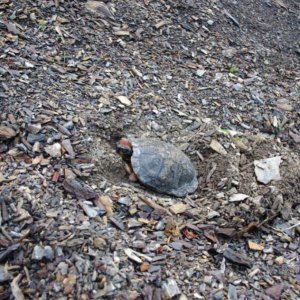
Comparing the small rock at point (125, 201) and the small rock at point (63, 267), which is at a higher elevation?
the small rock at point (63, 267)

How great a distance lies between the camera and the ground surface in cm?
260

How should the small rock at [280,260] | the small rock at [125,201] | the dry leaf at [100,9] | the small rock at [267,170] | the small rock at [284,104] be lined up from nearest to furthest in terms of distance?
the small rock at [280,260]
the small rock at [125,201]
the small rock at [267,170]
the small rock at [284,104]
the dry leaf at [100,9]

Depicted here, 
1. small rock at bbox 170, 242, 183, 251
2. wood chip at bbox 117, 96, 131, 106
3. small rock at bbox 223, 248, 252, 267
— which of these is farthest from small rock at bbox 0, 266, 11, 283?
wood chip at bbox 117, 96, 131, 106

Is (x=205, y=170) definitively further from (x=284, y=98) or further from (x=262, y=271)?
(x=284, y=98)

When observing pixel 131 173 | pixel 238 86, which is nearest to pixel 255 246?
pixel 131 173

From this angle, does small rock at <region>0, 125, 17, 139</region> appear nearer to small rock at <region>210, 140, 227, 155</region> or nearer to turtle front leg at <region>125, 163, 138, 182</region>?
turtle front leg at <region>125, 163, 138, 182</region>

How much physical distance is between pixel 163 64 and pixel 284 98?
44.0 inches

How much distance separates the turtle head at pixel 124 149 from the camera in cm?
331

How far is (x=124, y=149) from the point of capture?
3.31m

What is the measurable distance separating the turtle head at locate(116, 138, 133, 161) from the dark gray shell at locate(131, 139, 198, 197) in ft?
0.15

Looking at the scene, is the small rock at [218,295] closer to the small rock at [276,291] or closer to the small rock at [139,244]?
the small rock at [276,291]

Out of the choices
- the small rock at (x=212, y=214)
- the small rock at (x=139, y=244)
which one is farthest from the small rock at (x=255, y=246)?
the small rock at (x=139, y=244)

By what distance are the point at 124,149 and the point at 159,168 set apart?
0.91ft

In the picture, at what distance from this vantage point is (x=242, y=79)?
435cm
